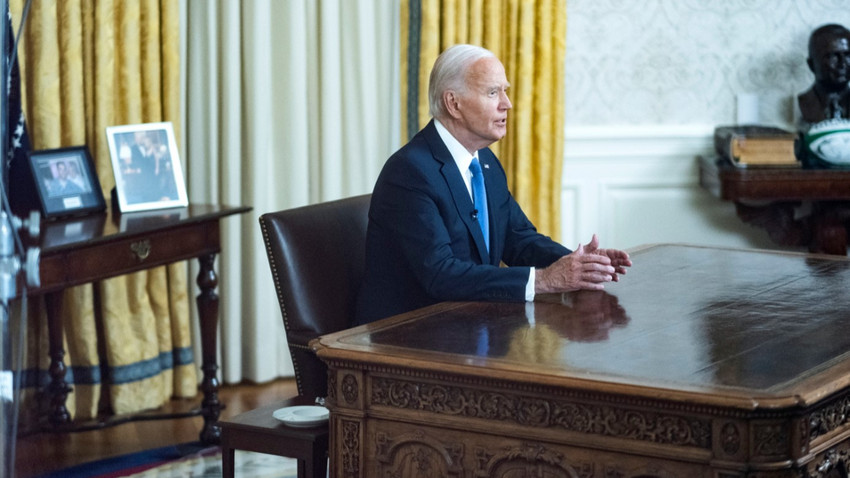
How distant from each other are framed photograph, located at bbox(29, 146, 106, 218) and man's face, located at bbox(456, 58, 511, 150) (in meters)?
1.47

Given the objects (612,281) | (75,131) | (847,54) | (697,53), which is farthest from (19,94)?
(847,54)

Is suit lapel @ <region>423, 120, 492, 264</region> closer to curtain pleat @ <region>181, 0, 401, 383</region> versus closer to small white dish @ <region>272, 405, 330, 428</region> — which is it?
small white dish @ <region>272, 405, 330, 428</region>

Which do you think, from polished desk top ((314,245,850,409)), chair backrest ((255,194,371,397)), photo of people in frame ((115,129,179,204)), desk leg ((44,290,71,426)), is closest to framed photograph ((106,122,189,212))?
photo of people in frame ((115,129,179,204))

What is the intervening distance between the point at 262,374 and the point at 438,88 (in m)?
2.25

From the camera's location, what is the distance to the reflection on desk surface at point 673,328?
2.04 m

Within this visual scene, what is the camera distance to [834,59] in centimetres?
483

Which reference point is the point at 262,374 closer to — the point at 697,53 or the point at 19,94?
the point at 19,94

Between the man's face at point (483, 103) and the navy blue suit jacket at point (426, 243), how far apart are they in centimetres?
9

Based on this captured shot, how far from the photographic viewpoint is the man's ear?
304 centimetres

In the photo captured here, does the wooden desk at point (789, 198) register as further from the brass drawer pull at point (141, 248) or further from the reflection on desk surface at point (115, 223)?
the brass drawer pull at point (141, 248)

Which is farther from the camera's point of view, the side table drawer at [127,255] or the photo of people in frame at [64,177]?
the photo of people in frame at [64,177]

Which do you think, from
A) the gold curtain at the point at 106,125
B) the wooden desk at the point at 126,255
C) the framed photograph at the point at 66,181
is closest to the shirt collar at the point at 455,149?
the wooden desk at the point at 126,255

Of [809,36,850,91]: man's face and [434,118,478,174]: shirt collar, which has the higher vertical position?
[809,36,850,91]: man's face

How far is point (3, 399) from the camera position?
1.39 meters
